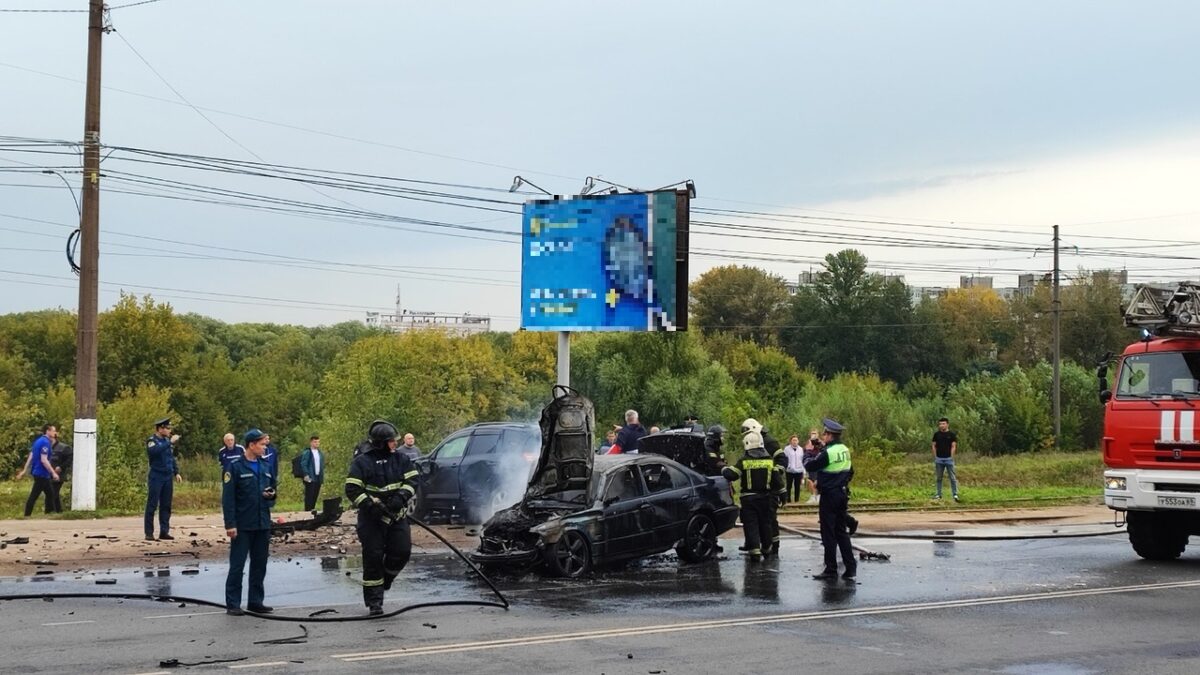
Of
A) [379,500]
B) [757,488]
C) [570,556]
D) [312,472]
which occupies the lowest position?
[570,556]

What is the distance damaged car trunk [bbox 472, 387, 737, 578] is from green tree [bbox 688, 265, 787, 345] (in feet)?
278

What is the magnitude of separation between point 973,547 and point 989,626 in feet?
27.8

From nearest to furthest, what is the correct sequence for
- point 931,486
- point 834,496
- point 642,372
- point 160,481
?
point 834,496 < point 160,481 < point 931,486 < point 642,372

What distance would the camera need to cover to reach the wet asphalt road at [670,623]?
9.59 metres

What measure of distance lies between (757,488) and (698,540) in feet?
3.35

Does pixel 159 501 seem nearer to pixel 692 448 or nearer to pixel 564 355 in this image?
pixel 564 355

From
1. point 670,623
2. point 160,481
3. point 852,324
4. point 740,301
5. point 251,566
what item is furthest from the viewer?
point 740,301

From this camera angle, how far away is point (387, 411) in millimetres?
48031

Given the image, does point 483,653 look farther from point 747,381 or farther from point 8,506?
point 747,381

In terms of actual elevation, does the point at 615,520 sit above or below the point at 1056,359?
below

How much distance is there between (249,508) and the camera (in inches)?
481

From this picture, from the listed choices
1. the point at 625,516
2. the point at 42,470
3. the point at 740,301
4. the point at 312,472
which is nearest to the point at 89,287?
the point at 42,470

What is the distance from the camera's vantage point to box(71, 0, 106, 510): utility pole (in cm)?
2280

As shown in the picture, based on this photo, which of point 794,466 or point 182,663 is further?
point 794,466
